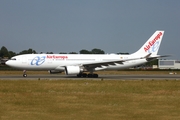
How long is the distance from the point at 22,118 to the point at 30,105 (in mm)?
3481

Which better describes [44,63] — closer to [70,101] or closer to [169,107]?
[70,101]

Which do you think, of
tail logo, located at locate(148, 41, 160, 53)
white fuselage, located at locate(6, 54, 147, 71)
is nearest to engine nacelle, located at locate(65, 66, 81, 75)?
white fuselage, located at locate(6, 54, 147, 71)

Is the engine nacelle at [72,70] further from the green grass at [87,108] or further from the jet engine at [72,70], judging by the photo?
the green grass at [87,108]

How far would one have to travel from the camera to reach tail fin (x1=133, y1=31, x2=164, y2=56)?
51562mm

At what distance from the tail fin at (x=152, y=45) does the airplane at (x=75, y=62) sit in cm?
52

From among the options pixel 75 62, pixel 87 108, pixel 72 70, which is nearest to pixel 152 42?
pixel 75 62

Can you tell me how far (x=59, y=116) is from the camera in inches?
552

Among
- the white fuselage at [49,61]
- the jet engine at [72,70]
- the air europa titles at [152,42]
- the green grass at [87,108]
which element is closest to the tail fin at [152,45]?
the air europa titles at [152,42]

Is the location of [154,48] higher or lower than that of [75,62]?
higher

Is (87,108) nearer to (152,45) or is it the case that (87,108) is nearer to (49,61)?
(49,61)

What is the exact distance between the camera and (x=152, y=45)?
51812mm

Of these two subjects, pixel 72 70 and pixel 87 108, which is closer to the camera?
pixel 87 108

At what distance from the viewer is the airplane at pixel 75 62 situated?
1738 inches

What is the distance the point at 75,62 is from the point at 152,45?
42.3 feet
